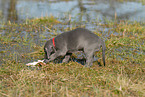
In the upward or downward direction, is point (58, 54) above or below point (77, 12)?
below

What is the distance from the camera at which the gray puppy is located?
5.09 m

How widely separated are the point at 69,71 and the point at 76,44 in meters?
0.81

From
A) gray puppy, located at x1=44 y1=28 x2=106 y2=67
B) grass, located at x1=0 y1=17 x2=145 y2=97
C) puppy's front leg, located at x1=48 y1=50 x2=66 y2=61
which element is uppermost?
gray puppy, located at x1=44 y1=28 x2=106 y2=67

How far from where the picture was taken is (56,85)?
150 inches

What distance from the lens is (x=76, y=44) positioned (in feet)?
17.1

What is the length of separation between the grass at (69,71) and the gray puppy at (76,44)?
0.33 meters

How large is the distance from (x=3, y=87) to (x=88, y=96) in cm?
166

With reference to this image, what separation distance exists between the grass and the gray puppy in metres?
0.33

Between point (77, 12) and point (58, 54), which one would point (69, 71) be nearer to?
point (58, 54)

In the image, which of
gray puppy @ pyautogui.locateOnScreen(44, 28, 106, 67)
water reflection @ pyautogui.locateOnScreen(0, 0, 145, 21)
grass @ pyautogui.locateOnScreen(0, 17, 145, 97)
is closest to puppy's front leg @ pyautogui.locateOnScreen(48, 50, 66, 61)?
gray puppy @ pyautogui.locateOnScreen(44, 28, 106, 67)

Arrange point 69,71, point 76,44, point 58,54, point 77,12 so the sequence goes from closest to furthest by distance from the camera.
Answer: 1. point 69,71
2. point 76,44
3. point 58,54
4. point 77,12

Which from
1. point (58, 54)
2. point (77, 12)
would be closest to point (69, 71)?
point (58, 54)

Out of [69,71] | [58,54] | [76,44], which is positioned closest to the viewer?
[69,71]

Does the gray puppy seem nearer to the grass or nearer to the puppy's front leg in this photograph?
the puppy's front leg
